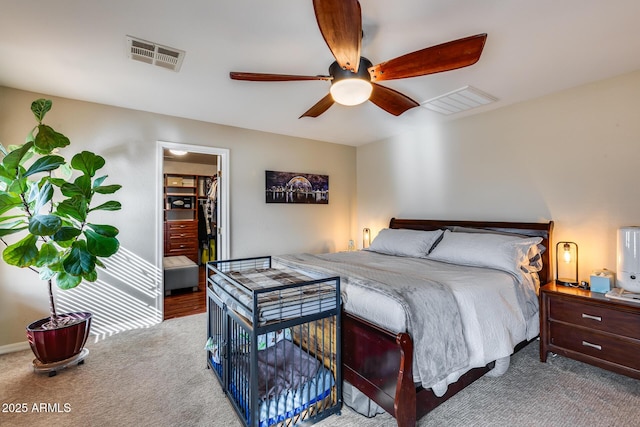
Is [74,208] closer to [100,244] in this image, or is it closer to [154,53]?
[100,244]

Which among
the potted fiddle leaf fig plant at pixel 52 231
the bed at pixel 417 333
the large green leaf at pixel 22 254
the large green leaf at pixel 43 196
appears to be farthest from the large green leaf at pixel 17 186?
the bed at pixel 417 333

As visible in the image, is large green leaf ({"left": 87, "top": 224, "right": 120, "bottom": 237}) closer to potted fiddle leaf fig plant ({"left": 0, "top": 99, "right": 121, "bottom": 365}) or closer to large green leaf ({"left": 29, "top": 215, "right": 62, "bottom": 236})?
potted fiddle leaf fig plant ({"left": 0, "top": 99, "right": 121, "bottom": 365})

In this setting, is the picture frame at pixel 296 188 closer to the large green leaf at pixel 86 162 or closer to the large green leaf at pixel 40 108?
the large green leaf at pixel 86 162

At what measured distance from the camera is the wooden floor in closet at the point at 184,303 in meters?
3.81

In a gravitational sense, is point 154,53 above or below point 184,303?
above

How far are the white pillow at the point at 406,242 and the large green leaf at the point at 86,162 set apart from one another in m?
3.10

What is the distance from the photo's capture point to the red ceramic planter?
92.6 inches

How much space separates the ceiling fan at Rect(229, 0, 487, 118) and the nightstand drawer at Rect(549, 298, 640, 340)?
2.08 m

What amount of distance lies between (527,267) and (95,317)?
439cm

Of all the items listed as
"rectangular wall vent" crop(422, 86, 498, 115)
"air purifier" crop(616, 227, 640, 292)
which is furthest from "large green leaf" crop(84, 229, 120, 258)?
"air purifier" crop(616, 227, 640, 292)

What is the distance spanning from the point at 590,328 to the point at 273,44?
3204 millimetres

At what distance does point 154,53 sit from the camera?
7.23 ft

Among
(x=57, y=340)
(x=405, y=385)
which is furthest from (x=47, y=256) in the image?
(x=405, y=385)

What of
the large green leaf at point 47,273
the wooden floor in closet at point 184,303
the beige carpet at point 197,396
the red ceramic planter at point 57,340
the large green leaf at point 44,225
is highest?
the large green leaf at point 44,225
